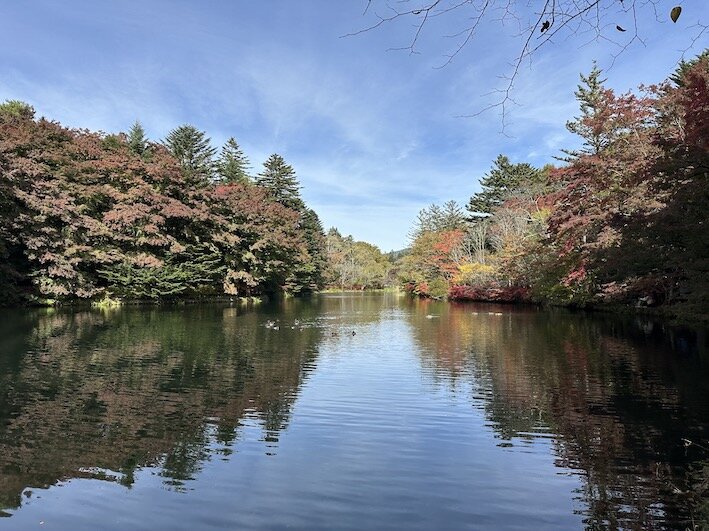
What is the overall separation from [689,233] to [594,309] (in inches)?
598

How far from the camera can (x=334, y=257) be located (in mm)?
82375

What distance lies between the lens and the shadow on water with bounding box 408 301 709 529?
485 cm

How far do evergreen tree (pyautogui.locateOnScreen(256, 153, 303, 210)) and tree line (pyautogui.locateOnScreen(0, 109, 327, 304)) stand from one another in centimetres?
1148

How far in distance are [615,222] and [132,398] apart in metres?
18.1

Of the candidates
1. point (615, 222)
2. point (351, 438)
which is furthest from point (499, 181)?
point (351, 438)

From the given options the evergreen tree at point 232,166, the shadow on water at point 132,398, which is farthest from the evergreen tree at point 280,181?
the shadow on water at point 132,398

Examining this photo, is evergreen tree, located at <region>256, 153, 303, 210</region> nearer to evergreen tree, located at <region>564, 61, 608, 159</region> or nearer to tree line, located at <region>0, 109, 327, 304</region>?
tree line, located at <region>0, 109, 327, 304</region>

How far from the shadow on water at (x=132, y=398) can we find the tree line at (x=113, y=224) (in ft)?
34.7

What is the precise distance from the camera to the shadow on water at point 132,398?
18.9 ft

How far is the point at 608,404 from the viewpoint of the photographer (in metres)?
8.33

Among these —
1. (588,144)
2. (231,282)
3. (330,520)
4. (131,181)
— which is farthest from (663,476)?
(231,282)

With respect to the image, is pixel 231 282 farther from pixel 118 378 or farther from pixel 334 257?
pixel 334 257

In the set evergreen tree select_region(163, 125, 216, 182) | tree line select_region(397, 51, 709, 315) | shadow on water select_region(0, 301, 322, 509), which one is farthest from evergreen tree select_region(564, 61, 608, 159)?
evergreen tree select_region(163, 125, 216, 182)

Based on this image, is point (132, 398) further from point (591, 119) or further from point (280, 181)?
point (280, 181)
